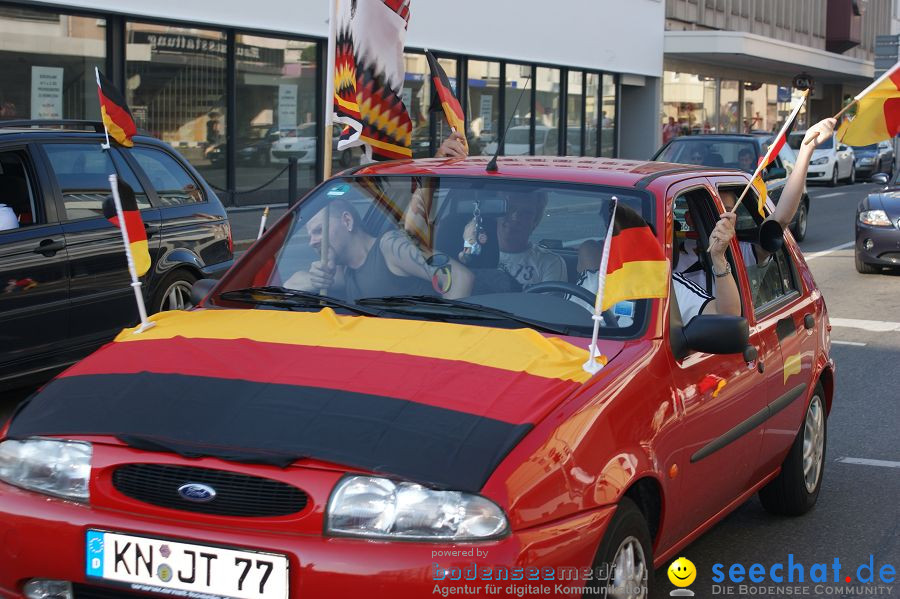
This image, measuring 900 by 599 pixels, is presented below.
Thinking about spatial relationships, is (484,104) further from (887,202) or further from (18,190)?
(18,190)

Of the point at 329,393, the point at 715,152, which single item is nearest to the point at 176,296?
the point at 329,393

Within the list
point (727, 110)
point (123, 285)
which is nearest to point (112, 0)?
point (123, 285)

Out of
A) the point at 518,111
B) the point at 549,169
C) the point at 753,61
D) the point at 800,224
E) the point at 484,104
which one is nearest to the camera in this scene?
the point at 549,169

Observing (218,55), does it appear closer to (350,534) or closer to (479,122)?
(479,122)

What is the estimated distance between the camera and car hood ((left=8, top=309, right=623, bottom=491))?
3.31m

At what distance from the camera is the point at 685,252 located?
5105 mm

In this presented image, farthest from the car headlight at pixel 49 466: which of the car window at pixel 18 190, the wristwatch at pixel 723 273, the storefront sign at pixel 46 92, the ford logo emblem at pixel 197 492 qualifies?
the storefront sign at pixel 46 92

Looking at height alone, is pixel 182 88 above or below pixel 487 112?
below

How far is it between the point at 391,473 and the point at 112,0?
16848 millimetres

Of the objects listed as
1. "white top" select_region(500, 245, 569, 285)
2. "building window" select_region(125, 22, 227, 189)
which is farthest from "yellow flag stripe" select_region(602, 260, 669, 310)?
"building window" select_region(125, 22, 227, 189)

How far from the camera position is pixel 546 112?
110 feet

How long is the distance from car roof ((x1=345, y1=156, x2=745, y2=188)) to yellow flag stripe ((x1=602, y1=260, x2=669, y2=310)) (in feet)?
2.13

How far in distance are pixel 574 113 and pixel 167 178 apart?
27.0m

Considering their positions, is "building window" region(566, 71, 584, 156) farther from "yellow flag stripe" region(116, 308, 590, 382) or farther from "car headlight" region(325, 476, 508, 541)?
"car headlight" region(325, 476, 508, 541)
